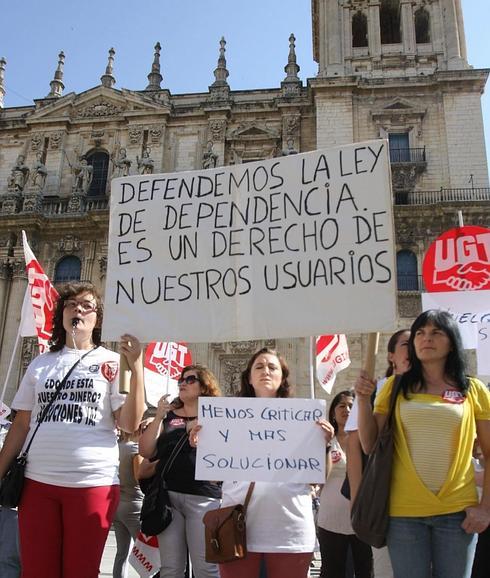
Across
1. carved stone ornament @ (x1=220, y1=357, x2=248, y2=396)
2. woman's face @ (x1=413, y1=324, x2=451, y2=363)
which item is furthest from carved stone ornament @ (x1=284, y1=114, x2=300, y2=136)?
woman's face @ (x1=413, y1=324, x2=451, y2=363)

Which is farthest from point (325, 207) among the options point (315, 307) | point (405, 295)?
point (405, 295)

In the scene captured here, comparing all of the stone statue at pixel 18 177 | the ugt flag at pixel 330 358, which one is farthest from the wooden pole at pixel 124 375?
the stone statue at pixel 18 177

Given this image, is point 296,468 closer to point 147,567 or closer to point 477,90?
point 147,567

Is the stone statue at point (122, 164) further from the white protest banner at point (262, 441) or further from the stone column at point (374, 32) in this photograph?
the white protest banner at point (262, 441)

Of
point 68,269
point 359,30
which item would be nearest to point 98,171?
point 68,269

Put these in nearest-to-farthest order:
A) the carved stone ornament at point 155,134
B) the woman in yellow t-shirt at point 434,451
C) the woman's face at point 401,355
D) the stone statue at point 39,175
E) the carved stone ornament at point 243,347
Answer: the woman in yellow t-shirt at point 434,451 < the woman's face at point 401,355 < the carved stone ornament at point 243,347 < the stone statue at point 39,175 < the carved stone ornament at point 155,134

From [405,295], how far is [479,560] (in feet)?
45.8

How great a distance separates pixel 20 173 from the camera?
22.2m

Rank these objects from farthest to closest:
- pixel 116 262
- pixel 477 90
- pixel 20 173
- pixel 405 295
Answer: pixel 20 173 < pixel 477 90 < pixel 405 295 < pixel 116 262

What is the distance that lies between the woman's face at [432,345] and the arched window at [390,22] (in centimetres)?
2327

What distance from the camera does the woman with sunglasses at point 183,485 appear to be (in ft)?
13.6

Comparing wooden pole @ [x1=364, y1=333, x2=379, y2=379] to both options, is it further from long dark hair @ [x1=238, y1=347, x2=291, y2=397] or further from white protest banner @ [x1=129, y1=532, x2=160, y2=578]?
white protest banner @ [x1=129, y1=532, x2=160, y2=578]

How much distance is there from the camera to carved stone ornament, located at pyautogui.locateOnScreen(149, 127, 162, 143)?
875 inches

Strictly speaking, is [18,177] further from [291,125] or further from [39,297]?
[39,297]
